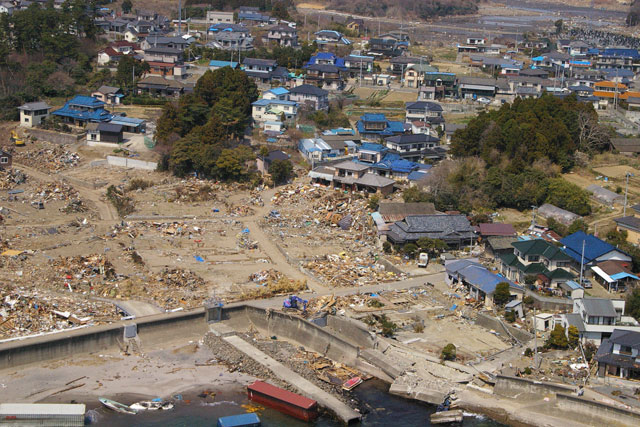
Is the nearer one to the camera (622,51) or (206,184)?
(206,184)

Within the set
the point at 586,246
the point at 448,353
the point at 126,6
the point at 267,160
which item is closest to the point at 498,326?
the point at 448,353

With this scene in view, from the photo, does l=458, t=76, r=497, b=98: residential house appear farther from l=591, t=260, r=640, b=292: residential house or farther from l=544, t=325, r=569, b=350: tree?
l=544, t=325, r=569, b=350: tree

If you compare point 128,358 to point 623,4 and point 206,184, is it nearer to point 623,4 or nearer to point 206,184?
point 206,184

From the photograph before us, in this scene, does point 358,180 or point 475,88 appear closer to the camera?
point 358,180

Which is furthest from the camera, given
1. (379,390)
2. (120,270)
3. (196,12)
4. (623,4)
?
(623,4)

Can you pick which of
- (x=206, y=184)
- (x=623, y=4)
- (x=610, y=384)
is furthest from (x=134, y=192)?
(x=623, y=4)

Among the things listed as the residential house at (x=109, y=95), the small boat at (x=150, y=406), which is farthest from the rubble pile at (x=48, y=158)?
the small boat at (x=150, y=406)

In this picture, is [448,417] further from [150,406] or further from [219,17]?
[219,17]

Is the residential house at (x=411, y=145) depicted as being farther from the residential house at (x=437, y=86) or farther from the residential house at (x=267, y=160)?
the residential house at (x=437, y=86)
